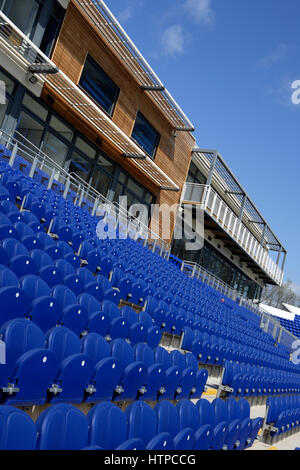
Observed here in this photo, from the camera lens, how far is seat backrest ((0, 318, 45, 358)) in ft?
9.62

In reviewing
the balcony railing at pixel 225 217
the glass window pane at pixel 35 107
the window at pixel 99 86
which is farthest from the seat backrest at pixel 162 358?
the balcony railing at pixel 225 217

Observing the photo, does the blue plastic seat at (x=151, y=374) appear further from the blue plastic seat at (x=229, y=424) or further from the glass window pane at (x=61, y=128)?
the glass window pane at (x=61, y=128)

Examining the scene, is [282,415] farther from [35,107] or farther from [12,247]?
[35,107]

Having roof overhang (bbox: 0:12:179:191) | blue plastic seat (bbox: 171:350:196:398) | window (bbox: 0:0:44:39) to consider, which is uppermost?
window (bbox: 0:0:44:39)

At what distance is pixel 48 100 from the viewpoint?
11.9m

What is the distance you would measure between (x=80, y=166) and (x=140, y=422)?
456 inches

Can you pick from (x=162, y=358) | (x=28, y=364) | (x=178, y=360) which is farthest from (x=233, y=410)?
(x=28, y=364)

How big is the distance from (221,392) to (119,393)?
3.10m

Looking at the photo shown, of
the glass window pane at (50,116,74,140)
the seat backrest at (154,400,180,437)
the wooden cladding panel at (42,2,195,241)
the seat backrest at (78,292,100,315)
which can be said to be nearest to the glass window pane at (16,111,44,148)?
the glass window pane at (50,116,74,140)

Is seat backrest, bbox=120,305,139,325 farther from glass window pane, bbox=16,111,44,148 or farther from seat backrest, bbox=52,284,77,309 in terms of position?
glass window pane, bbox=16,111,44,148

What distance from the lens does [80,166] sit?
13.6m

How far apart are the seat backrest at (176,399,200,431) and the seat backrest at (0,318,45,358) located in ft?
4.48

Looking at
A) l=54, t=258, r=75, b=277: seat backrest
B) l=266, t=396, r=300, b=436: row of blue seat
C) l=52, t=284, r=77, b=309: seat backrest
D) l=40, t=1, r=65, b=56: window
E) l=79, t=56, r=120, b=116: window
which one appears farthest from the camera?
l=79, t=56, r=120, b=116: window

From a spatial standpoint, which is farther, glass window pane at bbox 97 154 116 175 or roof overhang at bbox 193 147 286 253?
roof overhang at bbox 193 147 286 253
